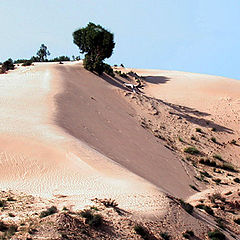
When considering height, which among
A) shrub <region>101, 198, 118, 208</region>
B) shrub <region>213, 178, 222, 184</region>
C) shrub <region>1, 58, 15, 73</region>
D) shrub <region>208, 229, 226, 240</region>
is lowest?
shrub <region>213, 178, 222, 184</region>

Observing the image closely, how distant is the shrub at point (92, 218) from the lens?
9.21 meters

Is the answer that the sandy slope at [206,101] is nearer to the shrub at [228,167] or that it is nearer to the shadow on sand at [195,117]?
the shadow on sand at [195,117]

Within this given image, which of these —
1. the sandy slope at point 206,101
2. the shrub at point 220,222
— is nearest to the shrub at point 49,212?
the shrub at point 220,222

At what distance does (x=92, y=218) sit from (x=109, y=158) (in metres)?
7.76

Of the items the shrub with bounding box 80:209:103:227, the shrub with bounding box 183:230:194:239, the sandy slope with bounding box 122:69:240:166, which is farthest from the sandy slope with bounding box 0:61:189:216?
the sandy slope with bounding box 122:69:240:166

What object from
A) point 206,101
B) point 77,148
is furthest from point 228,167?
point 206,101

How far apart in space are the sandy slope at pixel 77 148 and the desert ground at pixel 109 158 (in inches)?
2.0

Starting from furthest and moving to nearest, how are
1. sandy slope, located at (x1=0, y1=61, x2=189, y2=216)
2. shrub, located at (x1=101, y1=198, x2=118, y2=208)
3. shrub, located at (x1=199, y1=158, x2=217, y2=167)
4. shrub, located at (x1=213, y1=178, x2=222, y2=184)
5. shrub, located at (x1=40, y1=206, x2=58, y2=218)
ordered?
shrub, located at (x1=199, y1=158, x2=217, y2=167) → shrub, located at (x1=213, y1=178, x2=222, y2=184) → sandy slope, located at (x1=0, y1=61, x2=189, y2=216) → shrub, located at (x1=101, y1=198, x2=118, y2=208) → shrub, located at (x1=40, y1=206, x2=58, y2=218)

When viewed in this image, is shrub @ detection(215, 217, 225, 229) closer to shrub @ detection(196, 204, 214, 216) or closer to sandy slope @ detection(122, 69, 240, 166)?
shrub @ detection(196, 204, 214, 216)

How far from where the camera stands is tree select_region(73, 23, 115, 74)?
40.4m

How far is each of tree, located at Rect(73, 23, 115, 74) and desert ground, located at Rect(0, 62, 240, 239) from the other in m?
1.56

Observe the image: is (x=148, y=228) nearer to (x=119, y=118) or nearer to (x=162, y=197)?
(x=162, y=197)

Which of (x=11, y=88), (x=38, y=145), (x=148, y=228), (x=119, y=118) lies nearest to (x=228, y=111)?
(x=119, y=118)

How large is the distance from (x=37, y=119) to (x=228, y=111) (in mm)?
23987
